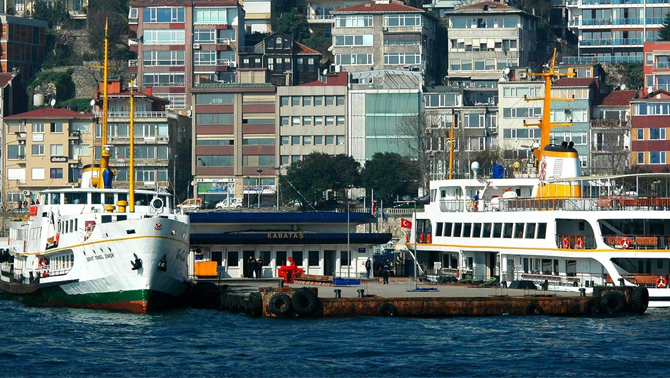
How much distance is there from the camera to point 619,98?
422 ft

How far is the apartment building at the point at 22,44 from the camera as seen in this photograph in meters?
149

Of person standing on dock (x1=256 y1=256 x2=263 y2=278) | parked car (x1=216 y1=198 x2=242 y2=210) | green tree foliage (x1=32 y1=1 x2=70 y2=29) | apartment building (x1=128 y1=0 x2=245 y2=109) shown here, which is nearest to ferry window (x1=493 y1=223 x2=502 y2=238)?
person standing on dock (x1=256 y1=256 x2=263 y2=278)

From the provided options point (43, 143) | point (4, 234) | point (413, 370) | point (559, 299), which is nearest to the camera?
point (413, 370)

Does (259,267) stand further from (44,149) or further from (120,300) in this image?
(44,149)

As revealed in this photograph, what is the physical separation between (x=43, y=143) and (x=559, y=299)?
251 feet

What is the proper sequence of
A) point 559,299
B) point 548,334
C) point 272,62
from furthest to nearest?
point 272,62 → point 559,299 → point 548,334

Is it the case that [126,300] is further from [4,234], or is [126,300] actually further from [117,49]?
[117,49]

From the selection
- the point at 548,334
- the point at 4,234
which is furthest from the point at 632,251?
the point at 4,234

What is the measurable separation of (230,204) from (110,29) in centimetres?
3987

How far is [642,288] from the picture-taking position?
198ft

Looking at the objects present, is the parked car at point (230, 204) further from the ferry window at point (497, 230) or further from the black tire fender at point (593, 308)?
the black tire fender at point (593, 308)

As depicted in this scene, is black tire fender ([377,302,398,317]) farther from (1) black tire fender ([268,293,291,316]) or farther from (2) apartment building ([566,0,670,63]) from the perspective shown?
(2) apartment building ([566,0,670,63])

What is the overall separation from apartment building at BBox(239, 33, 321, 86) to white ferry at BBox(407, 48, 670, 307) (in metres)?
67.0

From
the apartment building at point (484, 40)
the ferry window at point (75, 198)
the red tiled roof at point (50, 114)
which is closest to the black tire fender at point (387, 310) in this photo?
the ferry window at point (75, 198)
